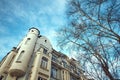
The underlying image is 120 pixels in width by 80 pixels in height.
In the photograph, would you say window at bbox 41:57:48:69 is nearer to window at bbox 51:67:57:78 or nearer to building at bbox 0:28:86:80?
building at bbox 0:28:86:80

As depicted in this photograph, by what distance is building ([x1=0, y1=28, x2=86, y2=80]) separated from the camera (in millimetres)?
15344

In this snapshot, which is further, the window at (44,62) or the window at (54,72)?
the window at (54,72)

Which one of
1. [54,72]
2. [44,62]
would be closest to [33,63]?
[44,62]

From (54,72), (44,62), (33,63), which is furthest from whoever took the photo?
(54,72)

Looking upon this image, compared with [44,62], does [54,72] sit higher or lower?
lower

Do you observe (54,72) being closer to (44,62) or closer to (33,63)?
(44,62)

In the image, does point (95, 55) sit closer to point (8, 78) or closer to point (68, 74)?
point (8, 78)

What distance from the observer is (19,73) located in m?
15.3

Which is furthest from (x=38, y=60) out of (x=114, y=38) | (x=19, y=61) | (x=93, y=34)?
(x=114, y=38)

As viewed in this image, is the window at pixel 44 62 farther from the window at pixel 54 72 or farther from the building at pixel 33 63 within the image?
the window at pixel 54 72

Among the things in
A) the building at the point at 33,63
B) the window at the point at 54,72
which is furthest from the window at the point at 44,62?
the window at the point at 54,72

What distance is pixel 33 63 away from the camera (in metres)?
17.5

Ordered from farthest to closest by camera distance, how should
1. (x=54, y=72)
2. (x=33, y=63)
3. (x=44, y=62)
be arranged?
(x=54, y=72)
(x=44, y=62)
(x=33, y=63)

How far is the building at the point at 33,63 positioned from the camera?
50.3 feet
